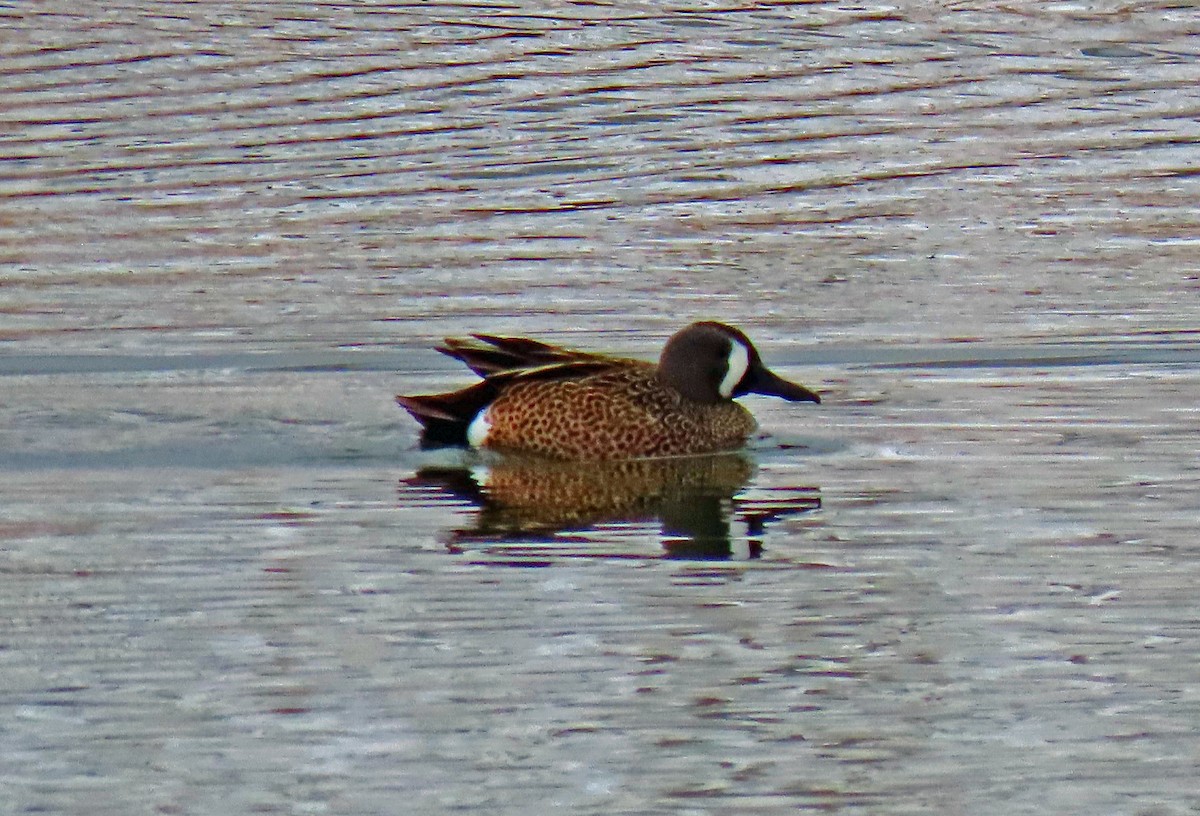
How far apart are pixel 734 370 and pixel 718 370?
6 cm

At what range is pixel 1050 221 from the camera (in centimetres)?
1511

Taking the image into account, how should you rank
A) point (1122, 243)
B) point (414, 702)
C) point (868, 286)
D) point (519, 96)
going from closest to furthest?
point (414, 702) < point (868, 286) < point (1122, 243) < point (519, 96)

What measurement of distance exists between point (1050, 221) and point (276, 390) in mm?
5221

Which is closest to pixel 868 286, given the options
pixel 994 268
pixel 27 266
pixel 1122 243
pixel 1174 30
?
pixel 994 268

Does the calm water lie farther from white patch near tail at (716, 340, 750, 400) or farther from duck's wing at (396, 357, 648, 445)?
white patch near tail at (716, 340, 750, 400)

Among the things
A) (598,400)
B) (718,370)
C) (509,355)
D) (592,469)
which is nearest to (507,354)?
(509,355)

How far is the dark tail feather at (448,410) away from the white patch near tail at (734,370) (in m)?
0.85

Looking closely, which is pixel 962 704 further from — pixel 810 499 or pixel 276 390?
pixel 276 390

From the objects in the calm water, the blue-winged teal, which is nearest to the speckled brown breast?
the blue-winged teal

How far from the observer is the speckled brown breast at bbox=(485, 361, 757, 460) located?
34.7ft

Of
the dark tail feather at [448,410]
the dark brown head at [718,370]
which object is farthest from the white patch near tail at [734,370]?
the dark tail feather at [448,410]

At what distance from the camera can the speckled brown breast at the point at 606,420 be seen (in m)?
10.6

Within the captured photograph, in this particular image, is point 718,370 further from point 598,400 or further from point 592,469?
point 592,469

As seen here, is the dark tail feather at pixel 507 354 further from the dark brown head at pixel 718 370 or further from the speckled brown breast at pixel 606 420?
the dark brown head at pixel 718 370
